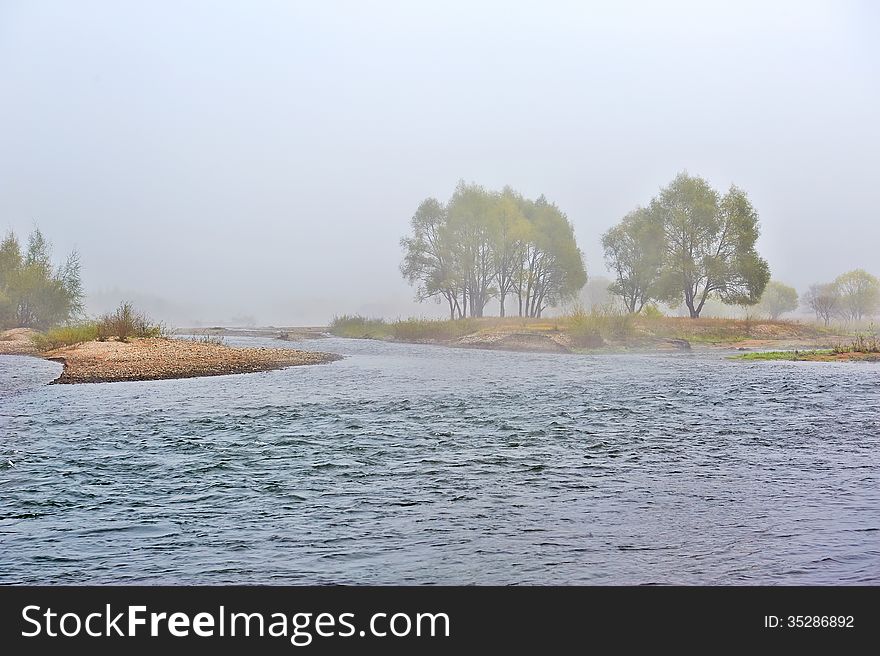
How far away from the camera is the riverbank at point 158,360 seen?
22875 mm

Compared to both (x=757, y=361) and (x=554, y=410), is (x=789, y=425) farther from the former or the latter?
(x=757, y=361)

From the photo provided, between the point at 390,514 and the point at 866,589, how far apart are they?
4419mm

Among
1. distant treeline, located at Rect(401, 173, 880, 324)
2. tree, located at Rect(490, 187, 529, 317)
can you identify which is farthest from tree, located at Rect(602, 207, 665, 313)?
tree, located at Rect(490, 187, 529, 317)

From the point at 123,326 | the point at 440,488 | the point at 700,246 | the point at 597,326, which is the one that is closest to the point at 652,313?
the point at 700,246

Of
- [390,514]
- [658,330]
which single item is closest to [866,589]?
[390,514]

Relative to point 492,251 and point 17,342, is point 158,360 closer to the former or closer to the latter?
point 17,342

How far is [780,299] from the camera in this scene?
81625 millimetres

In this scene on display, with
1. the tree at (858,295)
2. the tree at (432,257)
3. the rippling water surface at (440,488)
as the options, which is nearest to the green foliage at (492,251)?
the tree at (432,257)

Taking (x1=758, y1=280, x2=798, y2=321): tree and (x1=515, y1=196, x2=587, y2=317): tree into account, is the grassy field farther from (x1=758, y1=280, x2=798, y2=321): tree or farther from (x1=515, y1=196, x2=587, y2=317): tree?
(x1=758, y1=280, x2=798, y2=321): tree

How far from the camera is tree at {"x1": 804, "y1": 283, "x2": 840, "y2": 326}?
67062 mm

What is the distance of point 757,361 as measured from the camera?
99.2 feet

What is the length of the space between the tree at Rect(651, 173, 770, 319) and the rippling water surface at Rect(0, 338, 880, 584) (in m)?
36.6

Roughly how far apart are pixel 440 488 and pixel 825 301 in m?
69.9

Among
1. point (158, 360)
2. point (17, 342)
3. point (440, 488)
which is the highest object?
point (17, 342)
